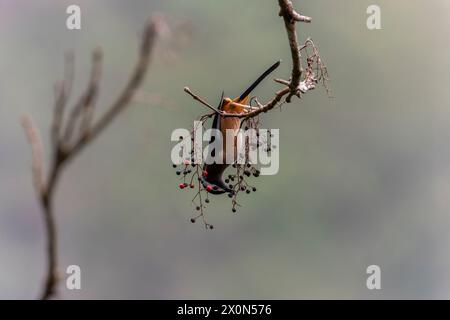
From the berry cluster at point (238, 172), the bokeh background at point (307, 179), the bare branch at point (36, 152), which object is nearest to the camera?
the bare branch at point (36, 152)

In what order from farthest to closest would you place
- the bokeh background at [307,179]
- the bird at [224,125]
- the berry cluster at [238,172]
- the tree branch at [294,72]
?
the bokeh background at [307,179] < the bird at [224,125] < the berry cluster at [238,172] < the tree branch at [294,72]

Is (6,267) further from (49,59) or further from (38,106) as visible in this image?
(49,59)

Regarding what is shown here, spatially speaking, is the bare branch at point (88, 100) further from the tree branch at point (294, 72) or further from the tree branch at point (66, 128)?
the tree branch at point (294, 72)

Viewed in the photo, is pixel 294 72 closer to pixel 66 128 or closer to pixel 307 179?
pixel 66 128

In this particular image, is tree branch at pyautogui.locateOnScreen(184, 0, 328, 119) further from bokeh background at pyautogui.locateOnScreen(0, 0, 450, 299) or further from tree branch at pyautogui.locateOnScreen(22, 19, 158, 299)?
bokeh background at pyautogui.locateOnScreen(0, 0, 450, 299)

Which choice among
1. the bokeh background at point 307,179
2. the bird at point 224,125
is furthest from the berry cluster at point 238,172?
the bokeh background at point 307,179

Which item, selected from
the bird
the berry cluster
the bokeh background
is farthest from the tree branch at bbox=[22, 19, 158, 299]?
the bokeh background

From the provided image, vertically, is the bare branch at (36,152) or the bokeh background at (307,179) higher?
the bokeh background at (307,179)

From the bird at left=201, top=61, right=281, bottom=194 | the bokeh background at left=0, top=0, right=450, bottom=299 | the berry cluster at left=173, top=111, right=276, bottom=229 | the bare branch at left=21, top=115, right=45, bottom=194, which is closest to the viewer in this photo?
the bare branch at left=21, top=115, right=45, bottom=194

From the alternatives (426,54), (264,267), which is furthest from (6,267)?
(426,54)
